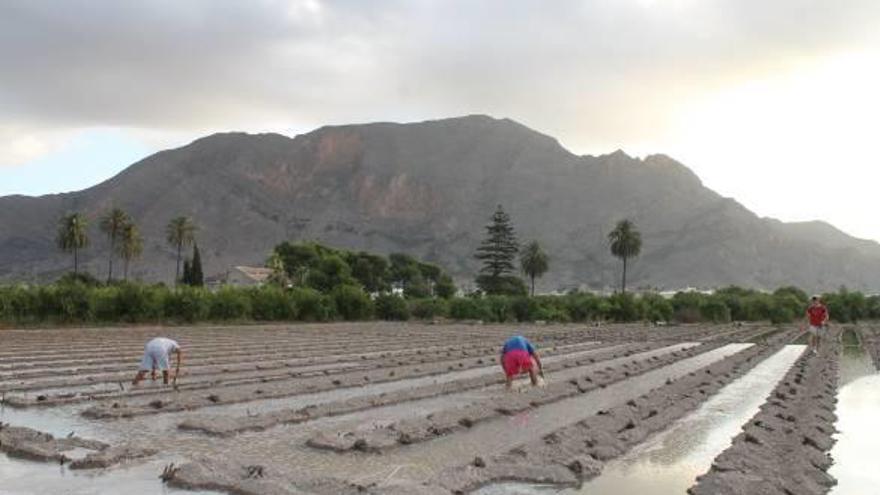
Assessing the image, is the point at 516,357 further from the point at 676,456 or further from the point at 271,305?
the point at 271,305

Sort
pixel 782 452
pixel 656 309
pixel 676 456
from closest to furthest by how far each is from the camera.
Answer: pixel 782 452, pixel 676 456, pixel 656 309

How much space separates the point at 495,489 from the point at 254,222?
16132 cm

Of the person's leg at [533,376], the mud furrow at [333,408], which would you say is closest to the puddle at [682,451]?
the person's leg at [533,376]

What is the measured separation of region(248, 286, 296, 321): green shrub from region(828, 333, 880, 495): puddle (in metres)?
35.7

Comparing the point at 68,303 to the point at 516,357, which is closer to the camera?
the point at 516,357

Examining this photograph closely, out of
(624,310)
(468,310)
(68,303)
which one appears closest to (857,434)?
(68,303)

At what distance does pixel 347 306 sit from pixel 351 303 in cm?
33

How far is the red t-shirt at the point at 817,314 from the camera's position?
87.1 ft

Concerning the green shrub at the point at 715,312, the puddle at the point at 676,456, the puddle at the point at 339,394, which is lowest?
the puddle at the point at 676,456

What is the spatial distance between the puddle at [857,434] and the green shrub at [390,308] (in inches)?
1653

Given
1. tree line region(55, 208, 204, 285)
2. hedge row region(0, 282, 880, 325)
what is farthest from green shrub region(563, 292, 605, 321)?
tree line region(55, 208, 204, 285)

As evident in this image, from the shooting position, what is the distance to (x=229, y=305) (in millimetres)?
48812

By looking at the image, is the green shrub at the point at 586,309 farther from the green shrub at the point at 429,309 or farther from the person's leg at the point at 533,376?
the person's leg at the point at 533,376

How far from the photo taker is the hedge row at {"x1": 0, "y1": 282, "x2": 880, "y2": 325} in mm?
41406
